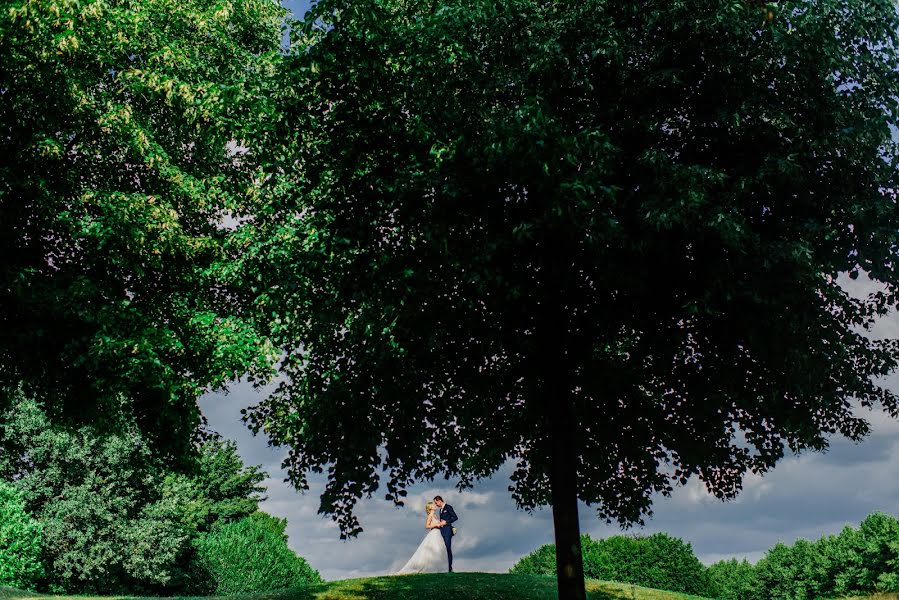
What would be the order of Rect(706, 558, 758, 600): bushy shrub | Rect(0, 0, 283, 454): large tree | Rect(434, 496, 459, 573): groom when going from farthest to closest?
1. Rect(706, 558, 758, 600): bushy shrub
2. Rect(434, 496, 459, 573): groom
3. Rect(0, 0, 283, 454): large tree

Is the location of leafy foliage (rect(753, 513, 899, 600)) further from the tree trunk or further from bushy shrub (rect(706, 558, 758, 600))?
the tree trunk

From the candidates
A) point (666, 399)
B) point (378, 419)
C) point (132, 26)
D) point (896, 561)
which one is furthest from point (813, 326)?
point (896, 561)

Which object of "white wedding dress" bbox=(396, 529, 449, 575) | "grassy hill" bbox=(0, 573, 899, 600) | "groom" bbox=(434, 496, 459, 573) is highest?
"groom" bbox=(434, 496, 459, 573)

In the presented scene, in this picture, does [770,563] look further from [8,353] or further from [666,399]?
[8,353]

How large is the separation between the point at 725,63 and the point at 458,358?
29.3 feet

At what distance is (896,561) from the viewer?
41.5 meters

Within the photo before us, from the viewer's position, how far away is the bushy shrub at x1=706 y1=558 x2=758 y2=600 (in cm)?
5381

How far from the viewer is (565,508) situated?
17312 millimetres

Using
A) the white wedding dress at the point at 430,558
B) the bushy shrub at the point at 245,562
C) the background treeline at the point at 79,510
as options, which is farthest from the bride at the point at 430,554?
the bushy shrub at the point at 245,562

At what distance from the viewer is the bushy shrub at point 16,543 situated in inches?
1361

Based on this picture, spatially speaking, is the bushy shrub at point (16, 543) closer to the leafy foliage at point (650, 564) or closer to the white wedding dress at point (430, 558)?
the white wedding dress at point (430, 558)

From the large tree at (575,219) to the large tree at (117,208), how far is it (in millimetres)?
2517

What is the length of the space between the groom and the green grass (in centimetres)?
244

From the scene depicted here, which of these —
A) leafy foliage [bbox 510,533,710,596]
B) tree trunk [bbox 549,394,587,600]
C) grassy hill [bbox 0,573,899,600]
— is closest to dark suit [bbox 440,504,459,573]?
grassy hill [bbox 0,573,899,600]
